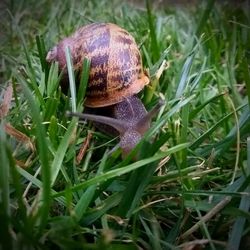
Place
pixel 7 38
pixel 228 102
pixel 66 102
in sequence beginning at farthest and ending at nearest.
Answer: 1. pixel 7 38
2. pixel 228 102
3. pixel 66 102

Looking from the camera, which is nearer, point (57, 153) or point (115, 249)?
point (115, 249)

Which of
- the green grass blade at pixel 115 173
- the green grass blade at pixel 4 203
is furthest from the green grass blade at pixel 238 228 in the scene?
the green grass blade at pixel 4 203

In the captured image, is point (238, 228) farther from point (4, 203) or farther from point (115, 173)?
point (4, 203)

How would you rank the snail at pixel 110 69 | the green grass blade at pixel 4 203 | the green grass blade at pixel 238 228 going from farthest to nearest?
the snail at pixel 110 69, the green grass blade at pixel 238 228, the green grass blade at pixel 4 203

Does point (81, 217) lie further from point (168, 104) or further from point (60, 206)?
point (168, 104)

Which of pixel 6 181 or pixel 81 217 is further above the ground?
pixel 6 181

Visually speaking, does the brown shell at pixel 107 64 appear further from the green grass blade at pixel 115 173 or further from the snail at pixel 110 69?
the green grass blade at pixel 115 173

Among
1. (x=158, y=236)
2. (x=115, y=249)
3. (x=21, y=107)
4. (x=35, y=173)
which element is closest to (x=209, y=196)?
(x=158, y=236)
